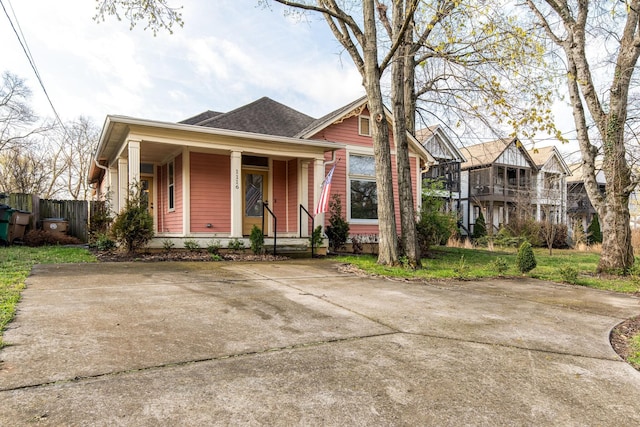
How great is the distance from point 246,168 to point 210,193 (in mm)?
1277

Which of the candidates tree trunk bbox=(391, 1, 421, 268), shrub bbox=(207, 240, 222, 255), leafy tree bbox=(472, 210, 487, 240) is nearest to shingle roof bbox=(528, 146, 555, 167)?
leafy tree bbox=(472, 210, 487, 240)

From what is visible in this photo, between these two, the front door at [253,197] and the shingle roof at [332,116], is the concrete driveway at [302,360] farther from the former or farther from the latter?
the shingle roof at [332,116]

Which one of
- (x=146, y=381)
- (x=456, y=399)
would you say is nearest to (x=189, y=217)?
(x=146, y=381)

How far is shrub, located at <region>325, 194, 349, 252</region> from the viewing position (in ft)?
36.3

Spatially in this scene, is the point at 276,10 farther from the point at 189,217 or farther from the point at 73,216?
the point at 73,216

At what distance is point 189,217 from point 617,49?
10552 millimetres

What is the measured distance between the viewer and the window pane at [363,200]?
12250 mm

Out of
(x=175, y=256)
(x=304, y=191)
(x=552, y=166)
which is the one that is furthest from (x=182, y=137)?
(x=552, y=166)

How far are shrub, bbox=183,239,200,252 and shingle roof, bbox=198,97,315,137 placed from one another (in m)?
3.45

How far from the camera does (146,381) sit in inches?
85.7

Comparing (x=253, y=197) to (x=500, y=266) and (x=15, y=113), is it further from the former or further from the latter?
(x=15, y=113)

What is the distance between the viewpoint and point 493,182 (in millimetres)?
27422

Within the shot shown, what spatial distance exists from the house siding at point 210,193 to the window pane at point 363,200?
12.6 ft

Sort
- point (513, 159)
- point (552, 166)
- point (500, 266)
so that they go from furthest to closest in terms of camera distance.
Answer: point (552, 166) → point (513, 159) → point (500, 266)
